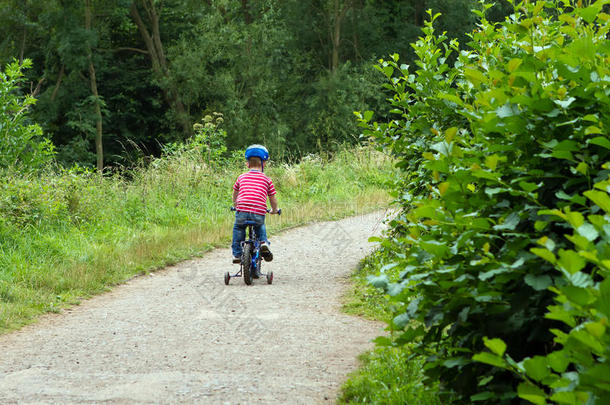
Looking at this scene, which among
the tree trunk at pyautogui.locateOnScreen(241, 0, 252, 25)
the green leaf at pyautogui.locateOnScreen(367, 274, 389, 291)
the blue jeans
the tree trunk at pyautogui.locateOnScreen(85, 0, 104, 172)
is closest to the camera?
the green leaf at pyautogui.locateOnScreen(367, 274, 389, 291)

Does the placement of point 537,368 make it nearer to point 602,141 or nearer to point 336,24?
point 602,141

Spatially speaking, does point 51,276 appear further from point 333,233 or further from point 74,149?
point 74,149

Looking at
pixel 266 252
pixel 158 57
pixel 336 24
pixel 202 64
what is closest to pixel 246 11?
pixel 336 24

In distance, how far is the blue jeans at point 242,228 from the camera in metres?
8.85

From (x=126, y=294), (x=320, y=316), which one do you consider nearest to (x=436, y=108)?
(x=320, y=316)

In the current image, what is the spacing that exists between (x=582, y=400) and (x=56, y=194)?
10.1 metres

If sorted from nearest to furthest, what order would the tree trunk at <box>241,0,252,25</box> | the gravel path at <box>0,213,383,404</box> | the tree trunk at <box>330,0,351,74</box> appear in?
the gravel path at <box>0,213,383,404</box> → the tree trunk at <box>241,0,252,25</box> → the tree trunk at <box>330,0,351,74</box>

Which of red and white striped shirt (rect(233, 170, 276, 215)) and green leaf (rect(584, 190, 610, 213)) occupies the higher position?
green leaf (rect(584, 190, 610, 213))

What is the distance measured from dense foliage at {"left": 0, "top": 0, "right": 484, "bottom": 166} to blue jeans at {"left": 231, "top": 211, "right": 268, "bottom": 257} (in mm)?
18958

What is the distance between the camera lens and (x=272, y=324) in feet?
21.6

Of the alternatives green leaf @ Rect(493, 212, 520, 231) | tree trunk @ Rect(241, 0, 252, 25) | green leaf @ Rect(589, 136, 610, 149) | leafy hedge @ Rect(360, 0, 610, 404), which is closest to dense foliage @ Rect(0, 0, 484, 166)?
tree trunk @ Rect(241, 0, 252, 25)

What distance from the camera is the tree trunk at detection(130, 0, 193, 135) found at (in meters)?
31.9

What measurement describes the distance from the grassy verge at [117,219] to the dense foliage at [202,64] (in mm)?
11416

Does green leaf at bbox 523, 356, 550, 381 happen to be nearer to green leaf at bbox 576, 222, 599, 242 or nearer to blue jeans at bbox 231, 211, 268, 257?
green leaf at bbox 576, 222, 599, 242
